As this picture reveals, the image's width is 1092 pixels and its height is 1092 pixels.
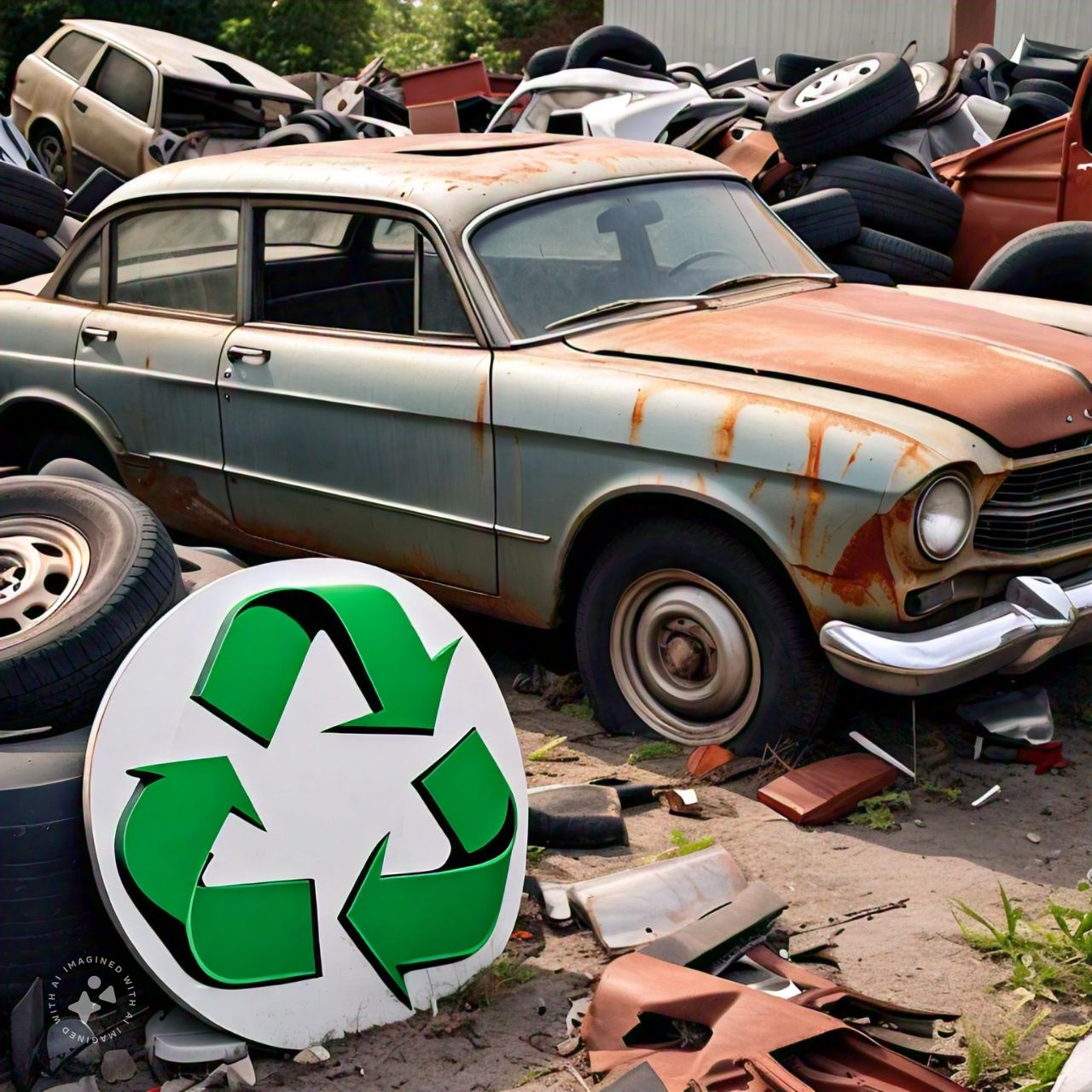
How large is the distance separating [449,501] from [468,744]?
1503 millimetres

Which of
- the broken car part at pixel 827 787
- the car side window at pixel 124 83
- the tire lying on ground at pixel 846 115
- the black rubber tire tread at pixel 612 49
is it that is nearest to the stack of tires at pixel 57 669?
the broken car part at pixel 827 787

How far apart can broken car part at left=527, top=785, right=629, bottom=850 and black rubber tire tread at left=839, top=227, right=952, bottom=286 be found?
153 inches

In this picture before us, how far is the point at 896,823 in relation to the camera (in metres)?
3.77

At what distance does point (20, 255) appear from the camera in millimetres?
7797

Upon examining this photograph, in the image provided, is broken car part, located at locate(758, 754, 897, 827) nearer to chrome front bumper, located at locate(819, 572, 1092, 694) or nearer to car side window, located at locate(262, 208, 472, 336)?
chrome front bumper, located at locate(819, 572, 1092, 694)

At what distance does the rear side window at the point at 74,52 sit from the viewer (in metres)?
12.8

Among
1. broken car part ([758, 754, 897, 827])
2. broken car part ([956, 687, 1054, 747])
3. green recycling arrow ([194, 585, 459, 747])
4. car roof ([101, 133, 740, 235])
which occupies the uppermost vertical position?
car roof ([101, 133, 740, 235])

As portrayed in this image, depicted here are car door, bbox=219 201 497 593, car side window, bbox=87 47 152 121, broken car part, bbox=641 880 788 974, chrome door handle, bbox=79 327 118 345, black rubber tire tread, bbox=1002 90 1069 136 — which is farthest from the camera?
car side window, bbox=87 47 152 121

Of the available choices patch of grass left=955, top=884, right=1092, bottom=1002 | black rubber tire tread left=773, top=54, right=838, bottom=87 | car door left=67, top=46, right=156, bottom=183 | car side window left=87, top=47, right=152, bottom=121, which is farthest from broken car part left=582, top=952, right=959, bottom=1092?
black rubber tire tread left=773, top=54, right=838, bottom=87

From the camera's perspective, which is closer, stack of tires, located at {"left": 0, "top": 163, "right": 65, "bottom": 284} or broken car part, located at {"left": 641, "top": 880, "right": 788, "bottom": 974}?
broken car part, located at {"left": 641, "top": 880, "right": 788, "bottom": 974}

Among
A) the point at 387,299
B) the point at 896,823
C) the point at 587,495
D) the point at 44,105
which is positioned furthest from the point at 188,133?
the point at 896,823

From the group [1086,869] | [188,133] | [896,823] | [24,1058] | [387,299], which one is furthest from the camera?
[188,133]

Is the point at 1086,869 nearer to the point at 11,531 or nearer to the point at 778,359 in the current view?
the point at 778,359

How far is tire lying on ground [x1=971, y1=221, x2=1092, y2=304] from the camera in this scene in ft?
20.3
